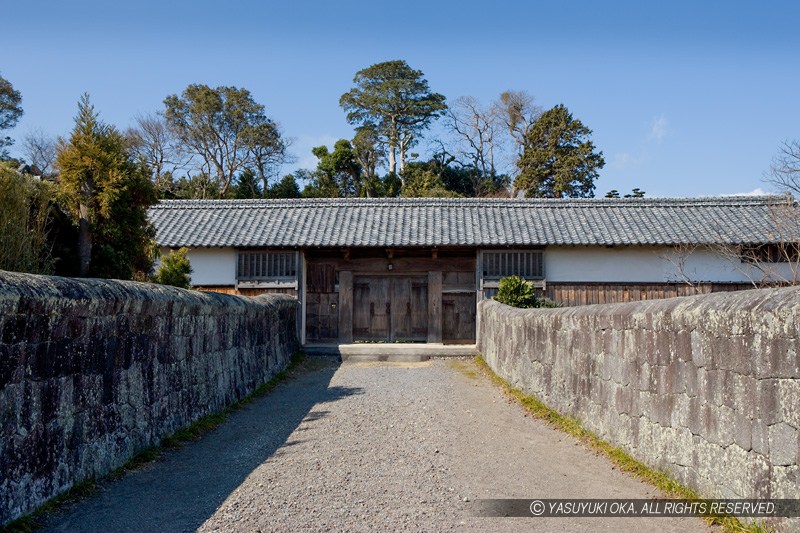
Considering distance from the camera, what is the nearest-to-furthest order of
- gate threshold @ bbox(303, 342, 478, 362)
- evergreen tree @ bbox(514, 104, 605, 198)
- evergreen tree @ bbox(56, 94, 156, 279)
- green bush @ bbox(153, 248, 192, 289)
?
evergreen tree @ bbox(56, 94, 156, 279), green bush @ bbox(153, 248, 192, 289), gate threshold @ bbox(303, 342, 478, 362), evergreen tree @ bbox(514, 104, 605, 198)

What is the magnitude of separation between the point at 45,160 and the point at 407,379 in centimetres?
2968

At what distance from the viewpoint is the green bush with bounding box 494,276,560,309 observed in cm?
1441

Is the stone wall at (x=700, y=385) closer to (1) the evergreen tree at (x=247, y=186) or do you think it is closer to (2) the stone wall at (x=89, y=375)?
(2) the stone wall at (x=89, y=375)

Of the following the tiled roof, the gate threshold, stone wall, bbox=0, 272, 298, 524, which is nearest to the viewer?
stone wall, bbox=0, 272, 298, 524

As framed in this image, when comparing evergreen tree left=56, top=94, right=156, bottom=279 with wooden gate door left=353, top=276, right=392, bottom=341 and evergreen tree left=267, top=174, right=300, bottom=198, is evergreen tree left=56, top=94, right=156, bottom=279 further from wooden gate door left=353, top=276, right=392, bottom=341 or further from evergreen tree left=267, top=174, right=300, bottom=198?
evergreen tree left=267, top=174, right=300, bottom=198

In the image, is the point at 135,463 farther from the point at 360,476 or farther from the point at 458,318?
the point at 458,318

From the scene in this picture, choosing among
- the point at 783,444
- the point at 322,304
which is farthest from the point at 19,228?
the point at 322,304

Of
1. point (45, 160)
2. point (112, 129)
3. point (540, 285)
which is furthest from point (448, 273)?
point (45, 160)

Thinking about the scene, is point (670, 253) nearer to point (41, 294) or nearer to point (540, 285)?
point (540, 285)

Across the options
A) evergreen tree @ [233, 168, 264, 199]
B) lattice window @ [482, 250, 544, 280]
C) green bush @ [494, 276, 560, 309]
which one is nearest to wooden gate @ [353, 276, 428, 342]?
lattice window @ [482, 250, 544, 280]

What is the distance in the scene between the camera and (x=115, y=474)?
16.8ft

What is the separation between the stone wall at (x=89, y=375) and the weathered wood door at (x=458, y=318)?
988 centimetres

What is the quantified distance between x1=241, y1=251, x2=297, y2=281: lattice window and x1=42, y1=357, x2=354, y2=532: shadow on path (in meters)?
8.27

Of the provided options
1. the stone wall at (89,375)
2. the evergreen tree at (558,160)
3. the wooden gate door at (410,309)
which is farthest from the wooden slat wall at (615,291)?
the evergreen tree at (558,160)
